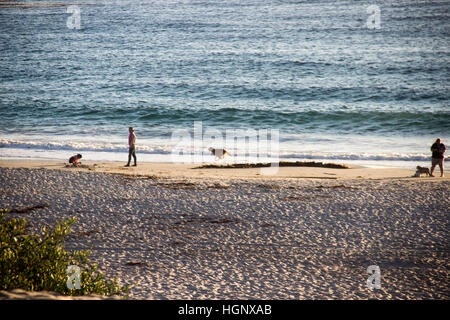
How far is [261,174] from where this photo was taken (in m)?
16.9

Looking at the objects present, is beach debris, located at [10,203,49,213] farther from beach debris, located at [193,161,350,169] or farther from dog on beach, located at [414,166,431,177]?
dog on beach, located at [414,166,431,177]

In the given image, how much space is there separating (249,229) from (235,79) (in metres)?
29.9

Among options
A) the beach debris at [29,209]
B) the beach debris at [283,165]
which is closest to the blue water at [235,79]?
the beach debris at [283,165]

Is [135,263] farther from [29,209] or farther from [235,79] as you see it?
[235,79]

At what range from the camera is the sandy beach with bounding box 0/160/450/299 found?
7895 mm

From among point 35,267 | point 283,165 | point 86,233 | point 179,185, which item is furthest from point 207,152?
point 35,267

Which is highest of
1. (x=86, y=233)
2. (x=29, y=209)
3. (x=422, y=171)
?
(x=422, y=171)

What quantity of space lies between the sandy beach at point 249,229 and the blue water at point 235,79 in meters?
6.25

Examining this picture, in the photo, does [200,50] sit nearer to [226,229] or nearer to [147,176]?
[147,176]

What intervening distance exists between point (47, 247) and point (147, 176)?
9551 mm

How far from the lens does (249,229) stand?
10.5 m

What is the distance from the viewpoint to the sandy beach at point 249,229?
7895 mm

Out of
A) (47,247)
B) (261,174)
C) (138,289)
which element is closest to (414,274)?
(138,289)

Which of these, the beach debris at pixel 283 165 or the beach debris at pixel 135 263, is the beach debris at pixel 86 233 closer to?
the beach debris at pixel 135 263
